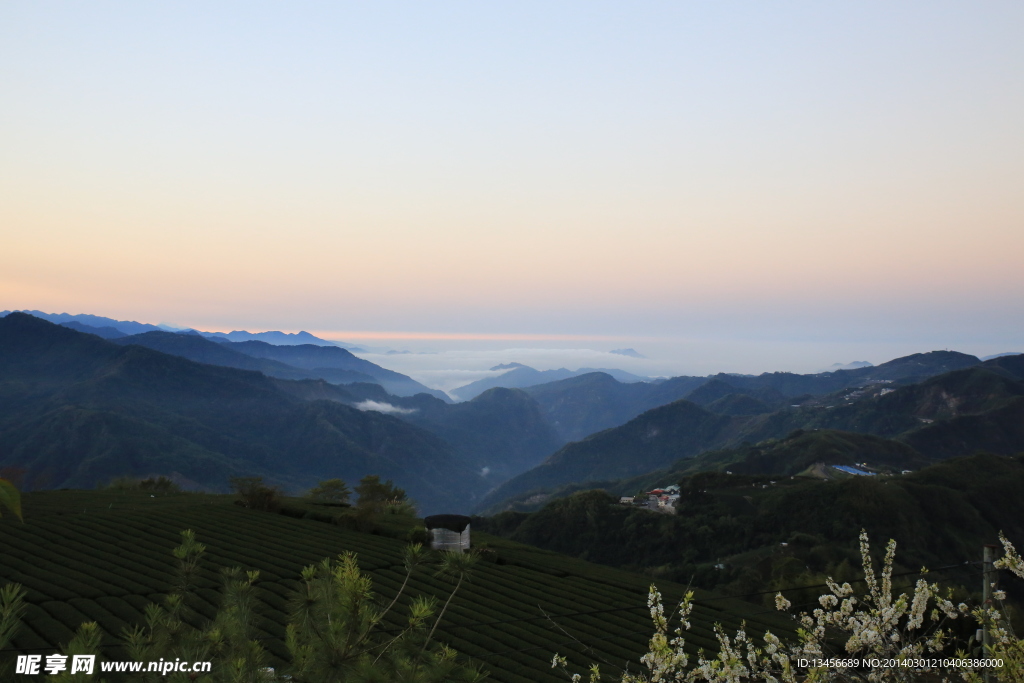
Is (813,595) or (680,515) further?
(680,515)

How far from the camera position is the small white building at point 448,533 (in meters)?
36.3

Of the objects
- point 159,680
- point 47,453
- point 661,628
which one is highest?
point 159,680

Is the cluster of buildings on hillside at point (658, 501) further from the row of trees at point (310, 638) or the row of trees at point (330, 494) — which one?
the row of trees at point (310, 638)

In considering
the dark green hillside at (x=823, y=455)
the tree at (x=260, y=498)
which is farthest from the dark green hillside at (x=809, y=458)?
the tree at (x=260, y=498)

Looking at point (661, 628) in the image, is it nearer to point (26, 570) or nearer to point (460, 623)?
point (460, 623)

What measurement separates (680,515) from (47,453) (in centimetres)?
18482

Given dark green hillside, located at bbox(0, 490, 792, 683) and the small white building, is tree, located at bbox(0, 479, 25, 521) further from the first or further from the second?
the small white building

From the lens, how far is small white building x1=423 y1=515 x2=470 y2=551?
119 feet

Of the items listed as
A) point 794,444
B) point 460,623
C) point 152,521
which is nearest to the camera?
point 460,623

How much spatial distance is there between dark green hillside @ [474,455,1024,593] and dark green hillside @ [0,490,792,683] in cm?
3885

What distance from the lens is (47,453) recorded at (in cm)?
17925

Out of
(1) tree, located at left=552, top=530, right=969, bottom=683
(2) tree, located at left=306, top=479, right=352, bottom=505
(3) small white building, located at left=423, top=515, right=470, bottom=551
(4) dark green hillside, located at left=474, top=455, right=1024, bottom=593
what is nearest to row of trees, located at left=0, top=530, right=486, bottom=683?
(1) tree, located at left=552, top=530, right=969, bottom=683

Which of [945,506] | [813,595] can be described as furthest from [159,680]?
[945,506]

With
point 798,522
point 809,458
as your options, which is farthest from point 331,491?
point 809,458
